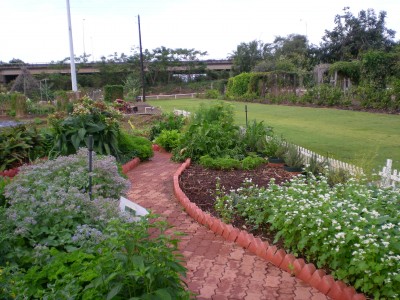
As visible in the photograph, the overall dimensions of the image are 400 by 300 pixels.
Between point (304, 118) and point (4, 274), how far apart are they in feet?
54.1

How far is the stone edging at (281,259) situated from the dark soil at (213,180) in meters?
0.18

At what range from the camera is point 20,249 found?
3.09 metres

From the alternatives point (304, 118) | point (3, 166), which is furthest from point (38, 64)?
point (3, 166)

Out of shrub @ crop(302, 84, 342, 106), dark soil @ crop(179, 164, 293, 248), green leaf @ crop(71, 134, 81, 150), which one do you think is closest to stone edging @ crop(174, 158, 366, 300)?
dark soil @ crop(179, 164, 293, 248)

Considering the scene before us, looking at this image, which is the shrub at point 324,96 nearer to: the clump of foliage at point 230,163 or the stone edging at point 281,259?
the clump of foliage at point 230,163

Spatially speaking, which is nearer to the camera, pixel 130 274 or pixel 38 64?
pixel 130 274

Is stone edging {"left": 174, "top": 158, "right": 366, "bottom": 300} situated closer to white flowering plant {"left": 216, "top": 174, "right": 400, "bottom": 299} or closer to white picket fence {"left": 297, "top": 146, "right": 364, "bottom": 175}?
white flowering plant {"left": 216, "top": 174, "right": 400, "bottom": 299}

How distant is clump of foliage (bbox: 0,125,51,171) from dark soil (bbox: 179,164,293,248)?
9.70 ft

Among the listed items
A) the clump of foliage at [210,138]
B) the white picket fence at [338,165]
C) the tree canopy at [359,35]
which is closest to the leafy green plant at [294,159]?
the white picket fence at [338,165]

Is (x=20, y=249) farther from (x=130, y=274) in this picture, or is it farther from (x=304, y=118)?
(x=304, y=118)

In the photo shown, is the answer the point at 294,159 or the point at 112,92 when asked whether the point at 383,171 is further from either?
the point at 112,92

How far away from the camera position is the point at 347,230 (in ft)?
11.4

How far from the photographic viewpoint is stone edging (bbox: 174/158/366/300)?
345 cm

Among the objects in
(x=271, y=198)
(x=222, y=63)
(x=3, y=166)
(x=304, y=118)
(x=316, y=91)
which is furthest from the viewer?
(x=222, y=63)
